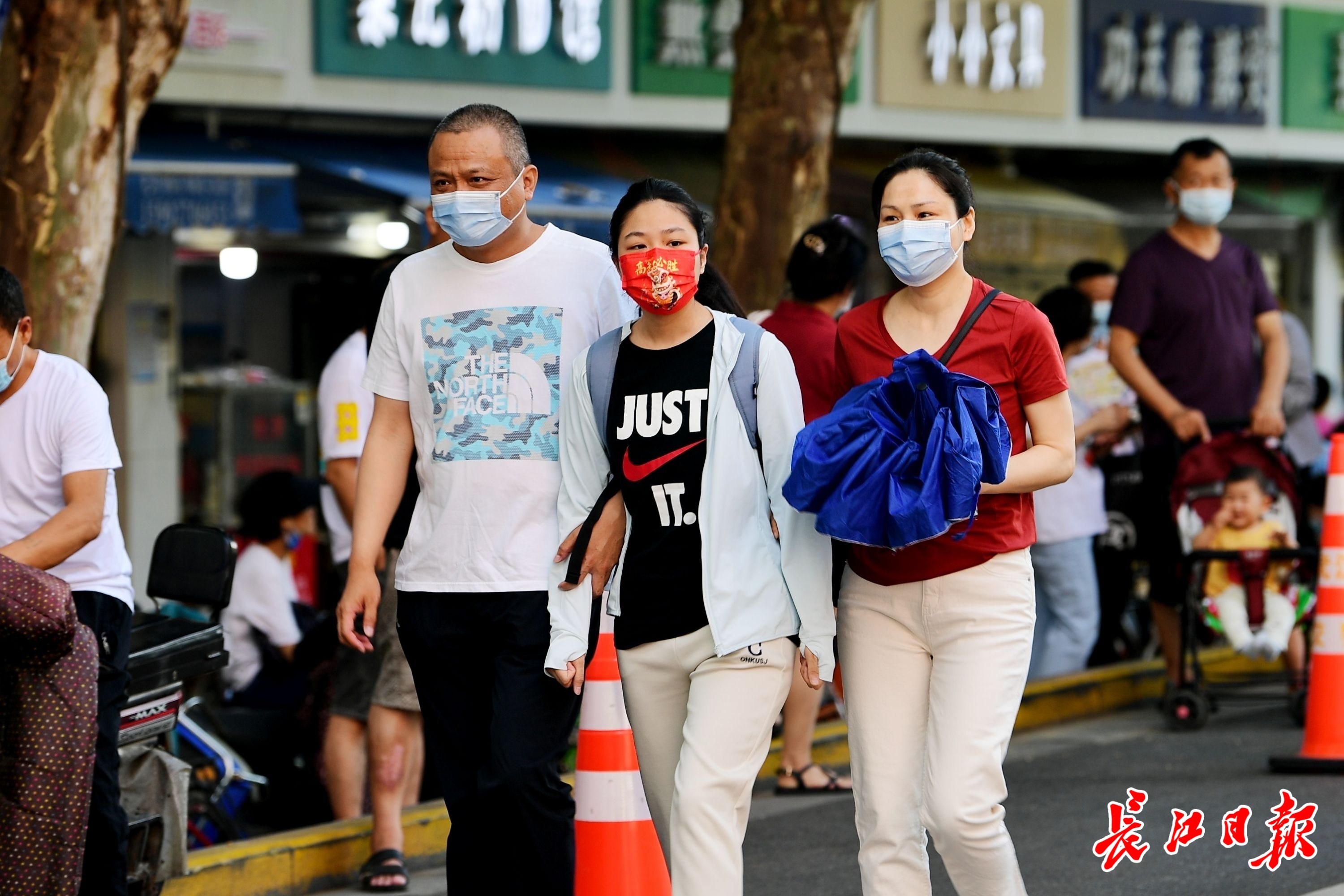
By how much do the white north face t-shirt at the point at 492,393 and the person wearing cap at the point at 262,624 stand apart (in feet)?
11.7

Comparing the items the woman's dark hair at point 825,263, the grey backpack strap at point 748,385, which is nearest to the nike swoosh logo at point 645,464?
the grey backpack strap at point 748,385

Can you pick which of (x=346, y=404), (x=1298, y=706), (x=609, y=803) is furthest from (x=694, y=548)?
(x=1298, y=706)

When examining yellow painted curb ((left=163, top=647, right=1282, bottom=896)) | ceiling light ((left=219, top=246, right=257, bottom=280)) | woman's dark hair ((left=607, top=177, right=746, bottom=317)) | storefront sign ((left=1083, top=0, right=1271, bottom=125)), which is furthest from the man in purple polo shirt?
storefront sign ((left=1083, top=0, right=1271, bottom=125))

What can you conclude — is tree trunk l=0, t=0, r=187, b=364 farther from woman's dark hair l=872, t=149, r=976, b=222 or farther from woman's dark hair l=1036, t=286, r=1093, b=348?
woman's dark hair l=1036, t=286, r=1093, b=348

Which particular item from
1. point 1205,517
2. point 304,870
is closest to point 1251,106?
point 1205,517

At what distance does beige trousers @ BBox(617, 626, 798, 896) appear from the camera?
4.11 meters

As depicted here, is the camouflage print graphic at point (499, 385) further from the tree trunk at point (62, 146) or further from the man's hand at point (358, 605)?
the tree trunk at point (62, 146)

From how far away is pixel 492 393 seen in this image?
177 inches

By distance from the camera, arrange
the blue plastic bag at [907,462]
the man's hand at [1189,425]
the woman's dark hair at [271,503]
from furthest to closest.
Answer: the woman's dark hair at [271,503], the man's hand at [1189,425], the blue plastic bag at [907,462]

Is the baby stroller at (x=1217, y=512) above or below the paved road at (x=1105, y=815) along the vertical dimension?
above

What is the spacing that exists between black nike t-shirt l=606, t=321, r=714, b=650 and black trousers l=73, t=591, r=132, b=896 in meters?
1.56

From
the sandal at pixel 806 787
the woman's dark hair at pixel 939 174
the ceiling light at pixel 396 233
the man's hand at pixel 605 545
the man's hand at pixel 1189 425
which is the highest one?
the ceiling light at pixel 396 233

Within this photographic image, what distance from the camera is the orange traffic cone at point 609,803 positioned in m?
4.96

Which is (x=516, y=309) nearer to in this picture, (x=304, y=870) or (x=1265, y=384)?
(x=304, y=870)
